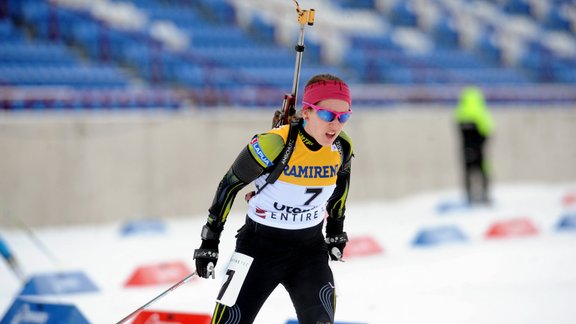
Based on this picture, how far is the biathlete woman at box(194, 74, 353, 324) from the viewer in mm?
4371

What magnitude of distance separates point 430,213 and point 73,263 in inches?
265

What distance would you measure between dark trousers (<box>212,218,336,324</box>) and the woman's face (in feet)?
1.78

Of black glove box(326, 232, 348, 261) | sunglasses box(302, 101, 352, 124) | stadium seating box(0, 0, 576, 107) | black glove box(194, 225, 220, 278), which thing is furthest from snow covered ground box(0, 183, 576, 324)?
stadium seating box(0, 0, 576, 107)

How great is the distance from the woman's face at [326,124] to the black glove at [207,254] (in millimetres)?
751

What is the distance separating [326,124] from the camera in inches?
171

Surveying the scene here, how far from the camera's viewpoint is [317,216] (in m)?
4.66

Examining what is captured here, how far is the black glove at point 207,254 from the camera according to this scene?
4379 millimetres

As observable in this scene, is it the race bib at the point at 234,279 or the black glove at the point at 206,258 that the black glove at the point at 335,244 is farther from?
the black glove at the point at 206,258

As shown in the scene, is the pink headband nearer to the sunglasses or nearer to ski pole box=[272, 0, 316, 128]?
the sunglasses

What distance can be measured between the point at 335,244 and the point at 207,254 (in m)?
0.87

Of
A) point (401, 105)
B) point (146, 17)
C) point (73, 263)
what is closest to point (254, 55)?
point (146, 17)

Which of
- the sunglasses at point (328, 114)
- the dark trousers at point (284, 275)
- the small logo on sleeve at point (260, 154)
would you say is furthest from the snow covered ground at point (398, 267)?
the sunglasses at point (328, 114)

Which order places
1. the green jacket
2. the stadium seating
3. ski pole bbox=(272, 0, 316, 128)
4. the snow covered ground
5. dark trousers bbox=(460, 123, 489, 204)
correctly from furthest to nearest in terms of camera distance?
1. the stadium seating
2. dark trousers bbox=(460, 123, 489, 204)
3. the green jacket
4. the snow covered ground
5. ski pole bbox=(272, 0, 316, 128)

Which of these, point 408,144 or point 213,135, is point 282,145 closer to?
point 213,135
